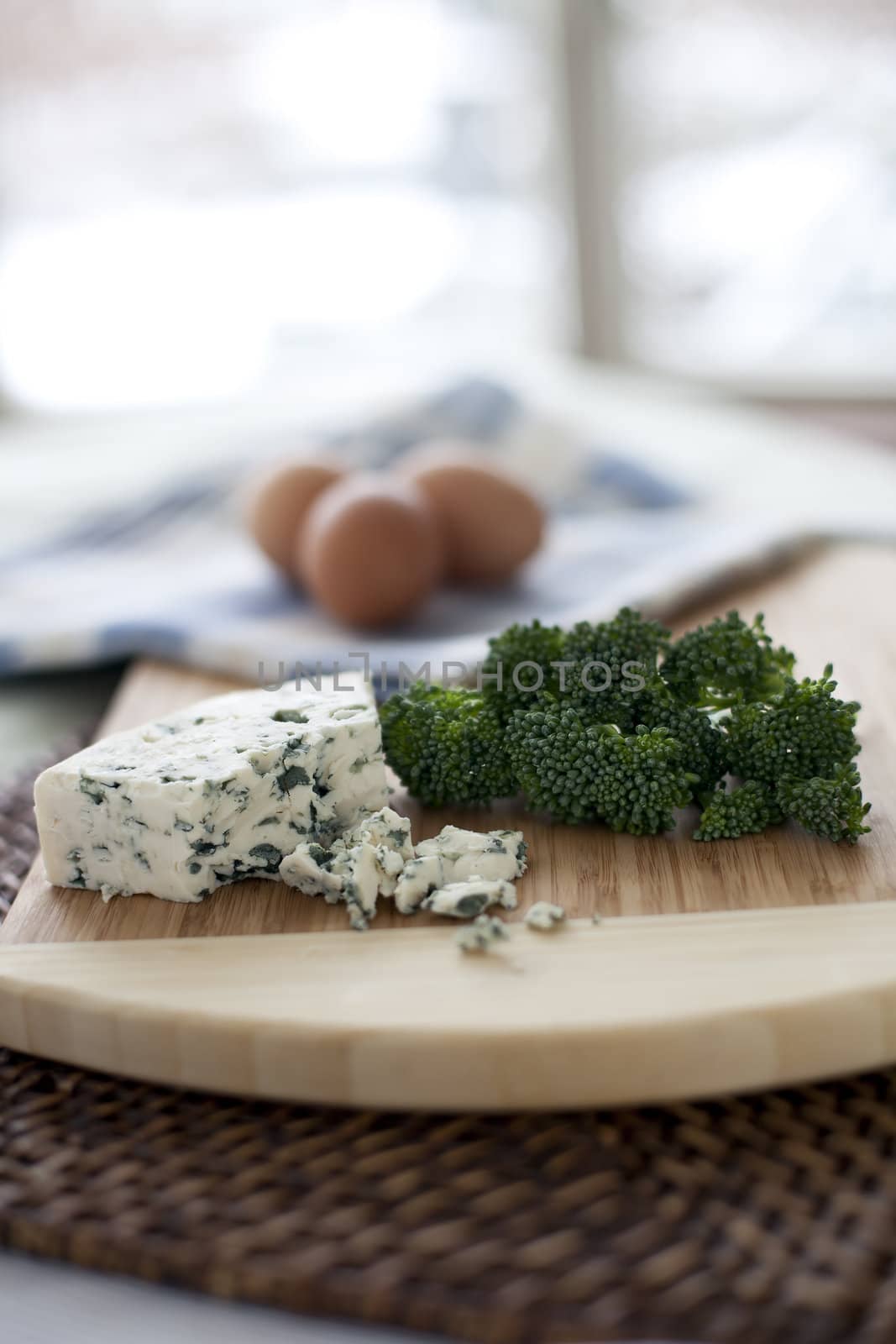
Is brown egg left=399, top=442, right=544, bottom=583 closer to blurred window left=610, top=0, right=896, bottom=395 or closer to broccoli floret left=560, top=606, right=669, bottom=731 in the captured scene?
broccoli floret left=560, top=606, right=669, bottom=731

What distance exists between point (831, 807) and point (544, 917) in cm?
37

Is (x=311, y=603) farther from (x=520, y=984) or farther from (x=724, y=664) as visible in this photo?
(x=520, y=984)

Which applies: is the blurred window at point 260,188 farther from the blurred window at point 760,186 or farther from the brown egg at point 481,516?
the brown egg at point 481,516

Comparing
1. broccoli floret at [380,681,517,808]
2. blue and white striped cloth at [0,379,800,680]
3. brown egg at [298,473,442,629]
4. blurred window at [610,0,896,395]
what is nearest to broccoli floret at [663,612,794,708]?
broccoli floret at [380,681,517,808]

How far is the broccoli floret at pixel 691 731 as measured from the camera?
1.54 m

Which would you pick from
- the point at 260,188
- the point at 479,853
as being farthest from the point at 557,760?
the point at 260,188

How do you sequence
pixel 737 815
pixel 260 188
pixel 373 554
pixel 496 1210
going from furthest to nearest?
pixel 260 188 < pixel 373 554 < pixel 737 815 < pixel 496 1210

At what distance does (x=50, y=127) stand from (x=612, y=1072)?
386cm

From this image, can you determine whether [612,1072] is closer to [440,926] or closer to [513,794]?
[440,926]

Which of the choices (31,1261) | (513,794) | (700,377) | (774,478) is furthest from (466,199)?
(31,1261)

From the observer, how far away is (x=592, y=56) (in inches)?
153

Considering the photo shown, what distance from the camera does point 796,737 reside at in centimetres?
151

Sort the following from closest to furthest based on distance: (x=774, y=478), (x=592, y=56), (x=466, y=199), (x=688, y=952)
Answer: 1. (x=688, y=952)
2. (x=774, y=478)
3. (x=592, y=56)
4. (x=466, y=199)

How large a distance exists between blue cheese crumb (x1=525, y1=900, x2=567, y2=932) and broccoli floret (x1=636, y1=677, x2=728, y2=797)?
0.29 metres
